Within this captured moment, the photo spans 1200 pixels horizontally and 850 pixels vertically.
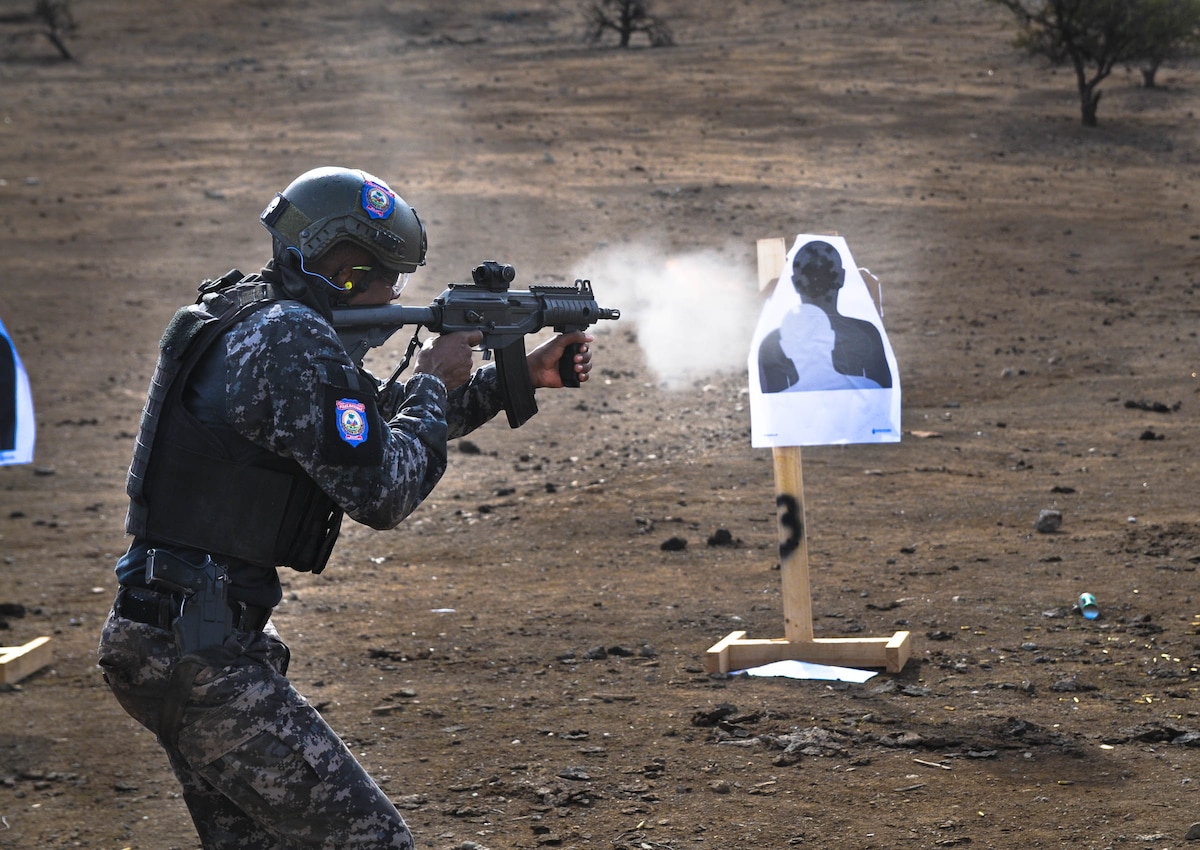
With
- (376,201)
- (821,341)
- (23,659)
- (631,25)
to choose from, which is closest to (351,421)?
(376,201)

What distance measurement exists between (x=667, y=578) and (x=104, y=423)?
6068 millimetres

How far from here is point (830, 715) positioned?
5180 millimetres

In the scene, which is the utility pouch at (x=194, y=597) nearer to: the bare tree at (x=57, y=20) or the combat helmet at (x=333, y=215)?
the combat helmet at (x=333, y=215)

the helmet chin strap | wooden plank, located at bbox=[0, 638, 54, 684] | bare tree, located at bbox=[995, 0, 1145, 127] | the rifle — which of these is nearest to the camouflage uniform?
the helmet chin strap

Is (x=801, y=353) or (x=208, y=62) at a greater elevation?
(x=208, y=62)

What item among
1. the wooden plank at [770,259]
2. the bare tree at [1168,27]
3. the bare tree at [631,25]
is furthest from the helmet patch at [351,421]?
the bare tree at [631,25]

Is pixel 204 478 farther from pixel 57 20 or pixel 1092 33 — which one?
pixel 57 20

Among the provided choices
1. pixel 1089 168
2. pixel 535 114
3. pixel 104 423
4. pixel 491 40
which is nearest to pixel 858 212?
pixel 1089 168

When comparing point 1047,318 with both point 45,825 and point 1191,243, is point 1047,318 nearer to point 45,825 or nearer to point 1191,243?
point 1191,243

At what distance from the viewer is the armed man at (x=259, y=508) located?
285 centimetres

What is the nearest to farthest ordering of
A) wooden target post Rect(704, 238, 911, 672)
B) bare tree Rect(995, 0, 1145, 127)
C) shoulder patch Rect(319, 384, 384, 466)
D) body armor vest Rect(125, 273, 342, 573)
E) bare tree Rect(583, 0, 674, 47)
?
1. shoulder patch Rect(319, 384, 384, 466)
2. body armor vest Rect(125, 273, 342, 573)
3. wooden target post Rect(704, 238, 911, 672)
4. bare tree Rect(995, 0, 1145, 127)
5. bare tree Rect(583, 0, 674, 47)

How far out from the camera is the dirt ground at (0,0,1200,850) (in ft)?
15.5

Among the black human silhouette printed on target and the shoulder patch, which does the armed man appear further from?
the black human silhouette printed on target

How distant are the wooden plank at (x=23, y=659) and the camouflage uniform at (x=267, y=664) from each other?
11.1 feet
